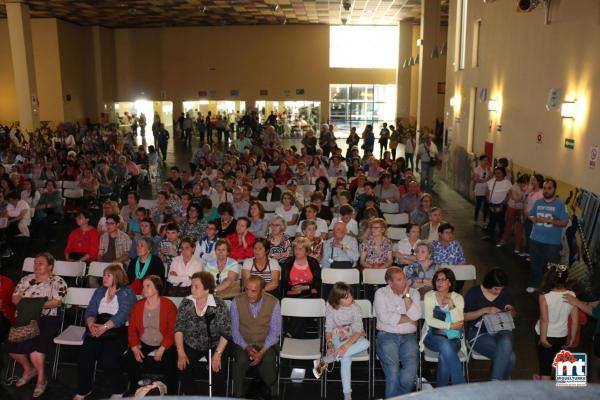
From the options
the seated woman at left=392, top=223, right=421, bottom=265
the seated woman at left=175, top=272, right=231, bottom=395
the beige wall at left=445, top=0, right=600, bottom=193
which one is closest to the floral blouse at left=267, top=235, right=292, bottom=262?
the seated woman at left=392, top=223, right=421, bottom=265

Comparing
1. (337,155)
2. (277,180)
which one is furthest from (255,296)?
(337,155)

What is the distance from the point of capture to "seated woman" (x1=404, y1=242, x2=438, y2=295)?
234 inches

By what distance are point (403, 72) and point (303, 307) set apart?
25691 millimetres

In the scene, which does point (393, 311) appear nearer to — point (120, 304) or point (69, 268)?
point (120, 304)

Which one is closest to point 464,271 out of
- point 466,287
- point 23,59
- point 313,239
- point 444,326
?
point 444,326

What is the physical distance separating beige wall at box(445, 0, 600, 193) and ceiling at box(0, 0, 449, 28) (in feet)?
35.8

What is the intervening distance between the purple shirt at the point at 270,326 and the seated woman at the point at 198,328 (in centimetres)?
6

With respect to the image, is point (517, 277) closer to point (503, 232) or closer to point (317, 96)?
point (503, 232)

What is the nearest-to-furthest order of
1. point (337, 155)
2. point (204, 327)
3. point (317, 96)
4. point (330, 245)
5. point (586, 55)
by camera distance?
point (204, 327), point (330, 245), point (586, 55), point (337, 155), point (317, 96)

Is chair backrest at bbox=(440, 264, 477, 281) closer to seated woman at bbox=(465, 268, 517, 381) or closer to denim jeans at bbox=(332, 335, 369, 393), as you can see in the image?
seated woman at bbox=(465, 268, 517, 381)

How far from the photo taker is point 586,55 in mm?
8109

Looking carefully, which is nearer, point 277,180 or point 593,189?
point 593,189

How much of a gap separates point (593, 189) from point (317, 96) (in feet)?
83.1

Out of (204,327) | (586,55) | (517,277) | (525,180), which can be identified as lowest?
(517,277)
